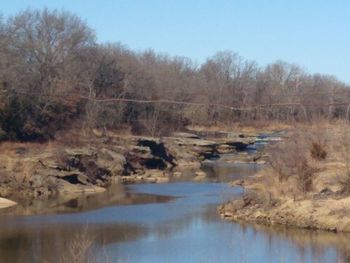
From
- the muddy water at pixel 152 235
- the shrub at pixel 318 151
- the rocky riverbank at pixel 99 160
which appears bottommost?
the muddy water at pixel 152 235

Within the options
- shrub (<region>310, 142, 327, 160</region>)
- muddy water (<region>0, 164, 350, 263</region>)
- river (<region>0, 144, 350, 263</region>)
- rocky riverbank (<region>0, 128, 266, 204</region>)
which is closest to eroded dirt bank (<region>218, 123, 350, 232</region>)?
shrub (<region>310, 142, 327, 160</region>)

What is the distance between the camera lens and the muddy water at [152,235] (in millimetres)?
28062

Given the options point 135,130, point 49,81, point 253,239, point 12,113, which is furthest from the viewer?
point 135,130

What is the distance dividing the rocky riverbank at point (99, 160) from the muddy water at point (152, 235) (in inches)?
238

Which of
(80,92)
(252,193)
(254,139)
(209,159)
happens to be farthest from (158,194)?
(254,139)

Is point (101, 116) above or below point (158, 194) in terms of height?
above

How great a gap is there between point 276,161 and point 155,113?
125ft

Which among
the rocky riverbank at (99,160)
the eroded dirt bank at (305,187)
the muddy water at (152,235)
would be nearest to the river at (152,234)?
the muddy water at (152,235)

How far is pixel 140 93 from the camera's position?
77.2 metres

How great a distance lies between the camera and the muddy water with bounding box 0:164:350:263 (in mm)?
28062

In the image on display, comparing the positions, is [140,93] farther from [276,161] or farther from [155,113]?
[276,161]

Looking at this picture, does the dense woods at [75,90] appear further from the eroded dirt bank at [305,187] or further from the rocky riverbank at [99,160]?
the eroded dirt bank at [305,187]

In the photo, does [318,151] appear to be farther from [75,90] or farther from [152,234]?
[75,90]

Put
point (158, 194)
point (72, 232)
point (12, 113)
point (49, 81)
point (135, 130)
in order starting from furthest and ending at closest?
1. point (135, 130)
2. point (49, 81)
3. point (12, 113)
4. point (158, 194)
5. point (72, 232)
